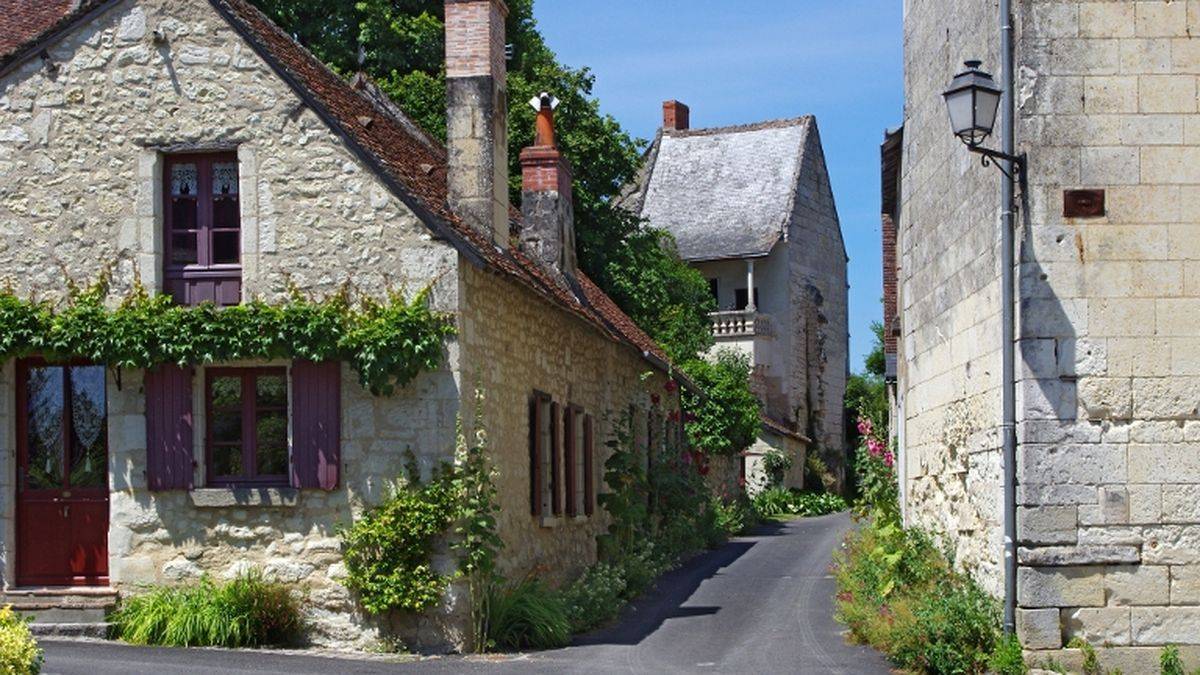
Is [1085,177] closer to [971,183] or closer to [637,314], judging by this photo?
[971,183]

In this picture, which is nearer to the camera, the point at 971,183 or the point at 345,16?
the point at 971,183

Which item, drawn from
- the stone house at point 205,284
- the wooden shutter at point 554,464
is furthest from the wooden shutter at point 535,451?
the stone house at point 205,284

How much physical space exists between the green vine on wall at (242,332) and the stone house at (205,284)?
187mm

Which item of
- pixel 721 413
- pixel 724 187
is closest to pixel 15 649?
pixel 721 413

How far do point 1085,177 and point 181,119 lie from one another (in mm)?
7603

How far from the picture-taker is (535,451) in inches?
647

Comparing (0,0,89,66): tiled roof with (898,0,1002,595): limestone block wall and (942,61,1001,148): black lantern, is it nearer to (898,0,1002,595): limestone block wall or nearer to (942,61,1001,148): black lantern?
(898,0,1002,595): limestone block wall

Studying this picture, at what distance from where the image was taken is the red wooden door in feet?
46.4

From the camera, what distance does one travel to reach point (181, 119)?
1400 centimetres

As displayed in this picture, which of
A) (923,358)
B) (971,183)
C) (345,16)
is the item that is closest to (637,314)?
(345,16)

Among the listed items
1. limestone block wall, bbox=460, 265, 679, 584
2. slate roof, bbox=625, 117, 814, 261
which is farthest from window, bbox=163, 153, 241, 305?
slate roof, bbox=625, 117, 814, 261

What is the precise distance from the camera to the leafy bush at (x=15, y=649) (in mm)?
8352

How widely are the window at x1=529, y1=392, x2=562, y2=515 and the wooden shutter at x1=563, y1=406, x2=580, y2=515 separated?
763 mm

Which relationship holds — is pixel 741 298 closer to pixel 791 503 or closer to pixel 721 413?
pixel 791 503
